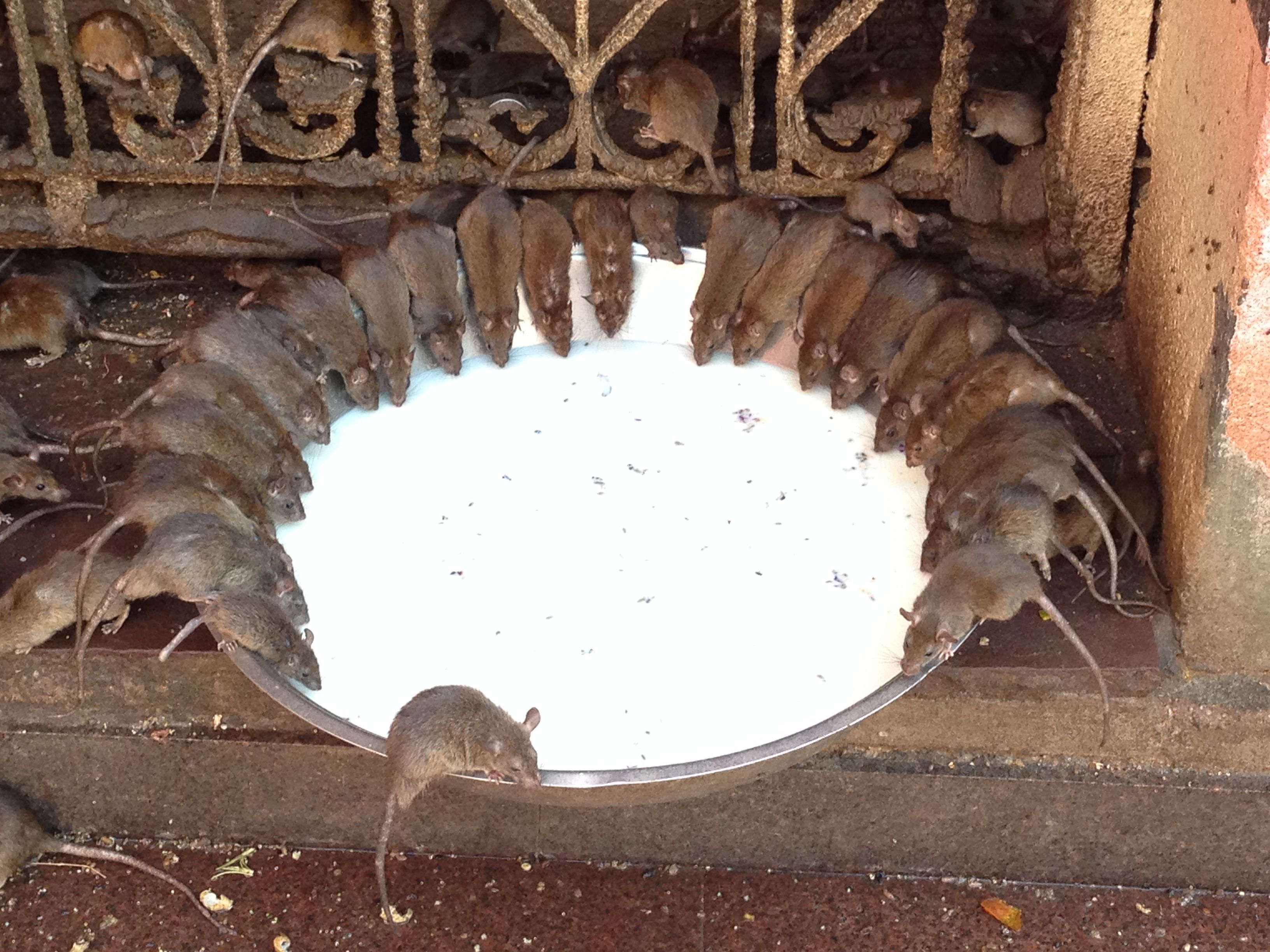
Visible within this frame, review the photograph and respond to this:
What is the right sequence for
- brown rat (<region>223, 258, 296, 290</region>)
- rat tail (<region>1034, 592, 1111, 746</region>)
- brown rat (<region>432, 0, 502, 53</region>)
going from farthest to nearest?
brown rat (<region>432, 0, 502, 53</region>) → brown rat (<region>223, 258, 296, 290</region>) → rat tail (<region>1034, 592, 1111, 746</region>)

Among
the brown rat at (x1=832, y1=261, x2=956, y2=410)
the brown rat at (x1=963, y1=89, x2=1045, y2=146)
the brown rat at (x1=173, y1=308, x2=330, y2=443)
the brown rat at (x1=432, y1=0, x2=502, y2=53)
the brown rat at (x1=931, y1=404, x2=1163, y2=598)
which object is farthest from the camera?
the brown rat at (x1=432, y1=0, x2=502, y2=53)

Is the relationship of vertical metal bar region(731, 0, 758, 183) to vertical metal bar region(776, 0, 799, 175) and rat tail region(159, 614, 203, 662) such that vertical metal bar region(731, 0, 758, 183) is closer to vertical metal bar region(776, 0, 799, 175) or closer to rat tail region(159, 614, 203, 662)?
vertical metal bar region(776, 0, 799, 175)

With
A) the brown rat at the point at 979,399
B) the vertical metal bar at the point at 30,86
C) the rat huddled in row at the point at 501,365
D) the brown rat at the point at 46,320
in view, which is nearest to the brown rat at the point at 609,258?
the rat huddled in row at the point at 501,365

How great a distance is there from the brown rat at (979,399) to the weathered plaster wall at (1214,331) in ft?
0.85

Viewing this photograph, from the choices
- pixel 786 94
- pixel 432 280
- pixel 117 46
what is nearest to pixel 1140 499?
pixel 786 94

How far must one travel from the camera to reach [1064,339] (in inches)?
157

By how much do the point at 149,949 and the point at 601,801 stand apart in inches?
48.8

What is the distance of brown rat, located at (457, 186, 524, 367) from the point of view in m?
3.75

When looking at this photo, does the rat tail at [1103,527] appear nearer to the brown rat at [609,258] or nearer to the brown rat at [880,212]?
the brown rat at [880,212]

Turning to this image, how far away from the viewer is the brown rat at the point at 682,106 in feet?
12.7

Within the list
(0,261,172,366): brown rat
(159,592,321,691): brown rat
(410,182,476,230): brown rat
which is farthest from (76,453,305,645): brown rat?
(410,182,476,230): brown rat

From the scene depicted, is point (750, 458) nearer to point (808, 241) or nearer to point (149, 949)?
point (808, 241)

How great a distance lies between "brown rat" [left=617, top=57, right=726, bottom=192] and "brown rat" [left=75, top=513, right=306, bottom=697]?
159 cm

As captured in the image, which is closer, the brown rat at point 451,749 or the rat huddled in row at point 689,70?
the brown rat at point 451,749
